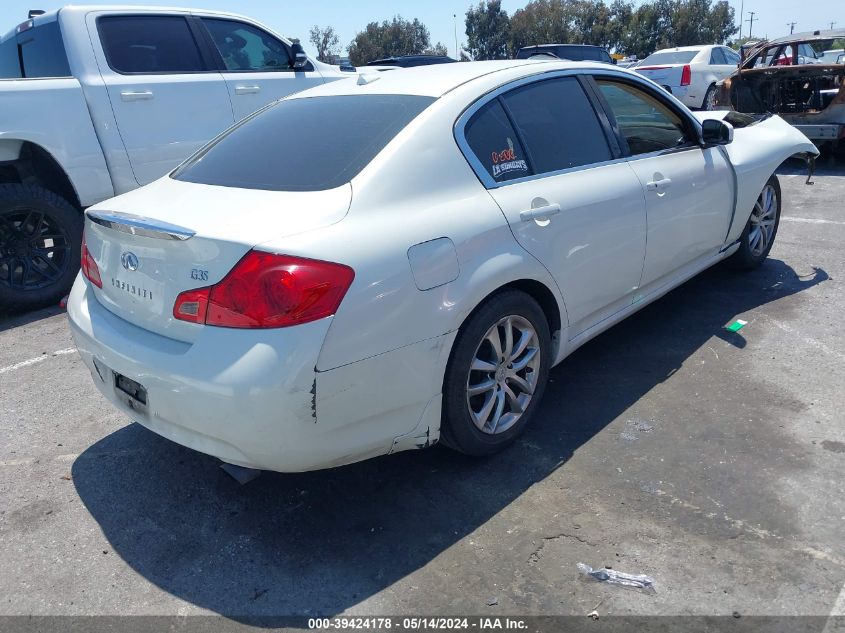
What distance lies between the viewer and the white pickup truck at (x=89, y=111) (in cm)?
522

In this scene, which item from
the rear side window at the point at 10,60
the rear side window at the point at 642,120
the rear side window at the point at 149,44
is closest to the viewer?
the rear side window at the point at 642,120

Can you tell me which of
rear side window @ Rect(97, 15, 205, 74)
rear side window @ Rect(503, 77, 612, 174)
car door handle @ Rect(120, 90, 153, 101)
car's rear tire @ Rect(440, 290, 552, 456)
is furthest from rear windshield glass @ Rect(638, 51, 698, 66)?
car's rear tire @ Rect(440, 290, 552, 456)

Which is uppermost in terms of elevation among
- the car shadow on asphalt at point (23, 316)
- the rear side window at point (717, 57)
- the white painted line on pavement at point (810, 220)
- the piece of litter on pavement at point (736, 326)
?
the rear side window at point (717, 57)

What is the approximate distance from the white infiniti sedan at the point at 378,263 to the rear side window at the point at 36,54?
2.84 m

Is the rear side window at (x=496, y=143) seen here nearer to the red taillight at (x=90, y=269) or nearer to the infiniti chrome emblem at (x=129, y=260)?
the infiniti chrome emblem at (x=129, y=260)

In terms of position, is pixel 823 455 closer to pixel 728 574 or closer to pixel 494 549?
pixel 728 574

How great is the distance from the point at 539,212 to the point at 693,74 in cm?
1420

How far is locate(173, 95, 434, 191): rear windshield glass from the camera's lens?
9.70ft

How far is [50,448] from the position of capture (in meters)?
3.56

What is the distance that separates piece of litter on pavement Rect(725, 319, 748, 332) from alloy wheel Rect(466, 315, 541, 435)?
6.17ft

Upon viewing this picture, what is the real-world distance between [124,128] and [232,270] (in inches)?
148

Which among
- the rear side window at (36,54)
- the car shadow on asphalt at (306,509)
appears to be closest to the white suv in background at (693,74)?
the rear side window at (36,54)

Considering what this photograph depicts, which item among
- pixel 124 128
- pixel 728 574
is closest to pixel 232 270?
pixel 728 574

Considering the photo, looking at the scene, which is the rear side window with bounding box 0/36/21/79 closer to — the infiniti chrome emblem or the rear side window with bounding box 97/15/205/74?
the rear side window with bounding box 97/15/205/74
